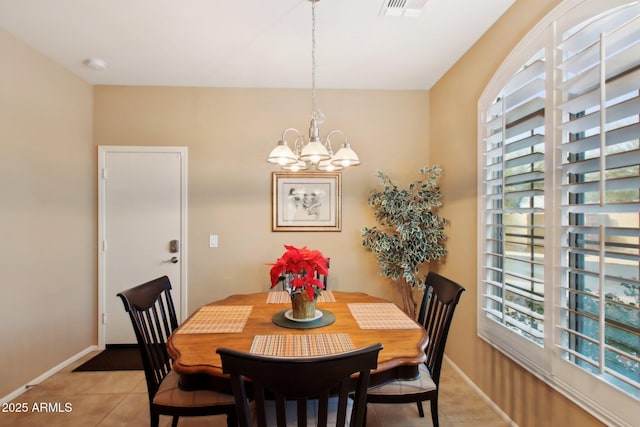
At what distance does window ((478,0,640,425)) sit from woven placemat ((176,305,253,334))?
5.33ft

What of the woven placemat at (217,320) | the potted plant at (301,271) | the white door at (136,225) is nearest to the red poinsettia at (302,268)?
the potted plant at (301,271)

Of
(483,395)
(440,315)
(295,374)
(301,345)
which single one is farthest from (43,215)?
(483,395)

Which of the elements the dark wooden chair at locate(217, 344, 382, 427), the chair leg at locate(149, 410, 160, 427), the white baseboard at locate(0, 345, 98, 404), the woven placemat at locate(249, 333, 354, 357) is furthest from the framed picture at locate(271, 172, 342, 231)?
the dark wooden chair at locate(217, 344, 382, 427)

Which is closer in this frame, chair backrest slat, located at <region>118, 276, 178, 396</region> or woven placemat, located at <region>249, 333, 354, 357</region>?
woven placemat, located at <region>249, 333, 354, 357</region>

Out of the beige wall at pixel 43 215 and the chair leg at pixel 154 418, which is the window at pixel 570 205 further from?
the beige wall at pixel 43 215

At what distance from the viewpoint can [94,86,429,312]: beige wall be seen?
3.15 m

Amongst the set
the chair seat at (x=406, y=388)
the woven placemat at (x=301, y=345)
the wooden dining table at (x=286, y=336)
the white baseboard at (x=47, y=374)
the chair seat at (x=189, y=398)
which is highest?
the woven placemat at (x=301, y=345)

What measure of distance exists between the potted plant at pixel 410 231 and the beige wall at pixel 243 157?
35 cm

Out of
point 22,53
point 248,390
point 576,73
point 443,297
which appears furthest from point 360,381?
point 22,53

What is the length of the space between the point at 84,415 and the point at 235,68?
9.45 ft

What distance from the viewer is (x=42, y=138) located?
2.53m

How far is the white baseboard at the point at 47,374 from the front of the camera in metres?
2.25

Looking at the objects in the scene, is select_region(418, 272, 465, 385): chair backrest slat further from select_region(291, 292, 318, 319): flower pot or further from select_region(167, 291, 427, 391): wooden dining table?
select_region(291, 292, 318, 319): flower pot

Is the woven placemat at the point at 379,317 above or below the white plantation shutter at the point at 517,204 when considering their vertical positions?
below
